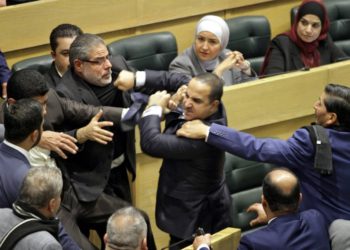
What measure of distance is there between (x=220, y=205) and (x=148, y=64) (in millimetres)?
851

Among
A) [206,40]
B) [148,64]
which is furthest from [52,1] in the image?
[206,40]

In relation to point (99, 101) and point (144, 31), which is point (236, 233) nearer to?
point (99, 101)

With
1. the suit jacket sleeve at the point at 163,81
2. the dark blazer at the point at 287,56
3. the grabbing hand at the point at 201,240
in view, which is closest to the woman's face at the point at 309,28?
the dark blazer at the point at 287,56

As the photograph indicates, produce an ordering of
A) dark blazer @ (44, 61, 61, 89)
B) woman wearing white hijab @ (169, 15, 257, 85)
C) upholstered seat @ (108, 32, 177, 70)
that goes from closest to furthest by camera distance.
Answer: dark blazer @ (44, 61, 61, 89) → woman wearing white hijab @ (169, 15, 257, 85) → upholstered seat @ (108, 32, 177, 70)

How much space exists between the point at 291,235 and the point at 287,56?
1.21m

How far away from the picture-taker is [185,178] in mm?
2096

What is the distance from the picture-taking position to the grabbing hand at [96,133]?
207cm

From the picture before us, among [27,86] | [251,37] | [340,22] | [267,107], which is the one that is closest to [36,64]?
[27,86]

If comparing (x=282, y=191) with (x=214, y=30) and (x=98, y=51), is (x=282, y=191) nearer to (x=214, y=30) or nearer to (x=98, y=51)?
(x=98, y=51)

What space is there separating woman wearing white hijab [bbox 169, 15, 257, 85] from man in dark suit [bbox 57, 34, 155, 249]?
470 millimetres

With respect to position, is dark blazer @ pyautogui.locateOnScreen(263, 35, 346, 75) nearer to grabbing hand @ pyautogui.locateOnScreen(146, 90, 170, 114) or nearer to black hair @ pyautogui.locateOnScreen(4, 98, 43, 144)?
grabbing hand @ pyautogui.locateOnScreen(146, 90, 170, 114)

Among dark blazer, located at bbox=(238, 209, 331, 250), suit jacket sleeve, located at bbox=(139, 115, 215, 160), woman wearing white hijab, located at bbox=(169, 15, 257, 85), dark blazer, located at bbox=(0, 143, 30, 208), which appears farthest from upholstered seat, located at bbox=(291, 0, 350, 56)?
dark blazer, located at bbox=(0, 143, 30, 208)

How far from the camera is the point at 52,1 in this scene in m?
2.87

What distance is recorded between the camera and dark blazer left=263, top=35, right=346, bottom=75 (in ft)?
9.70
